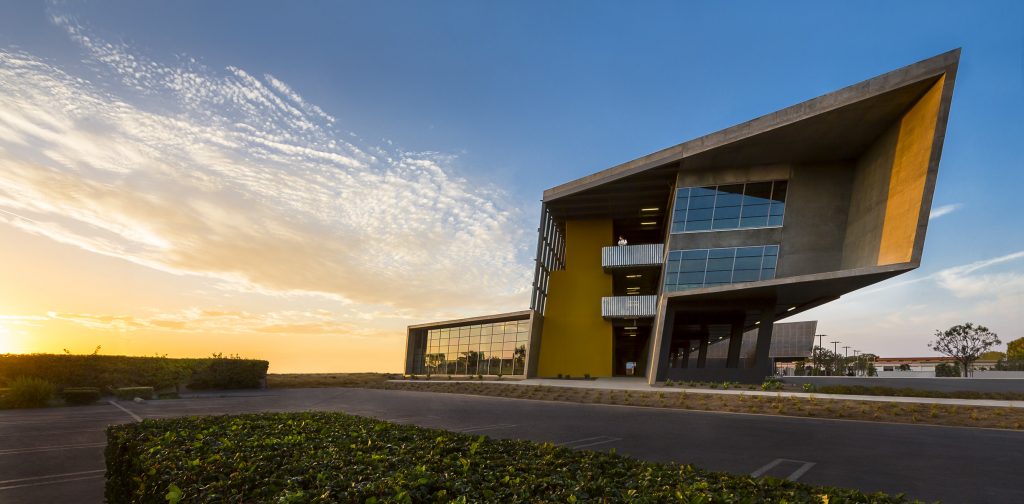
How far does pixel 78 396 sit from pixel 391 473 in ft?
95.6

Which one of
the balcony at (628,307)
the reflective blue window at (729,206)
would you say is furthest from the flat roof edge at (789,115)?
the balcony at (628,307)

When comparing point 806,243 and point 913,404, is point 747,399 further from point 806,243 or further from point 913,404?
point 806,243

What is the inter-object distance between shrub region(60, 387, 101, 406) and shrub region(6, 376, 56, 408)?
633 mm

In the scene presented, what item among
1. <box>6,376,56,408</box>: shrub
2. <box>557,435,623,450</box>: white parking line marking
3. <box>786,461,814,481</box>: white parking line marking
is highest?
<box>786,461,814,481</box>: white parking line marking

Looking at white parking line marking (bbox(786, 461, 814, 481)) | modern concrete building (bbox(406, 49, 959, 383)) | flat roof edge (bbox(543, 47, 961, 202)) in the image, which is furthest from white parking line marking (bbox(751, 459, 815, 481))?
flat roof edge (bbox(543, 47, 961, 202))

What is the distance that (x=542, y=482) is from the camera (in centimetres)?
405

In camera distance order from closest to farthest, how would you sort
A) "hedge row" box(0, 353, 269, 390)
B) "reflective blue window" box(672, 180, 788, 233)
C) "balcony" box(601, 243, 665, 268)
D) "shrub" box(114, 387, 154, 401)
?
"hedge row" box(0, 353, 269, 390) < "shrub" box(114, 387, 154, 401) < "reflective blue window" box(672, 180, 788, 233) < "balcony" box(601, 243, 665, 268)

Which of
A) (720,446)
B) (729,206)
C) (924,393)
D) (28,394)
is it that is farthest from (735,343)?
(28,394)

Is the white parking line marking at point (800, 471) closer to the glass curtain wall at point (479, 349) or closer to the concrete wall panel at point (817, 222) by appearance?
the concrete wall panel at point (817, 222)

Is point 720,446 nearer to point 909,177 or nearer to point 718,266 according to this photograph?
point 909,177

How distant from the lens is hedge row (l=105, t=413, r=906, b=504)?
378 cm

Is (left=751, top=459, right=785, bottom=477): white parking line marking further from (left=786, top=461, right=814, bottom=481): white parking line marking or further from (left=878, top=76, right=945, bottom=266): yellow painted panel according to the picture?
(left=878, top=76, right=945, bottom=266): yellow painted panel

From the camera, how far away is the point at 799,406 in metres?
19.0

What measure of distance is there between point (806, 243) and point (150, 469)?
108ft
